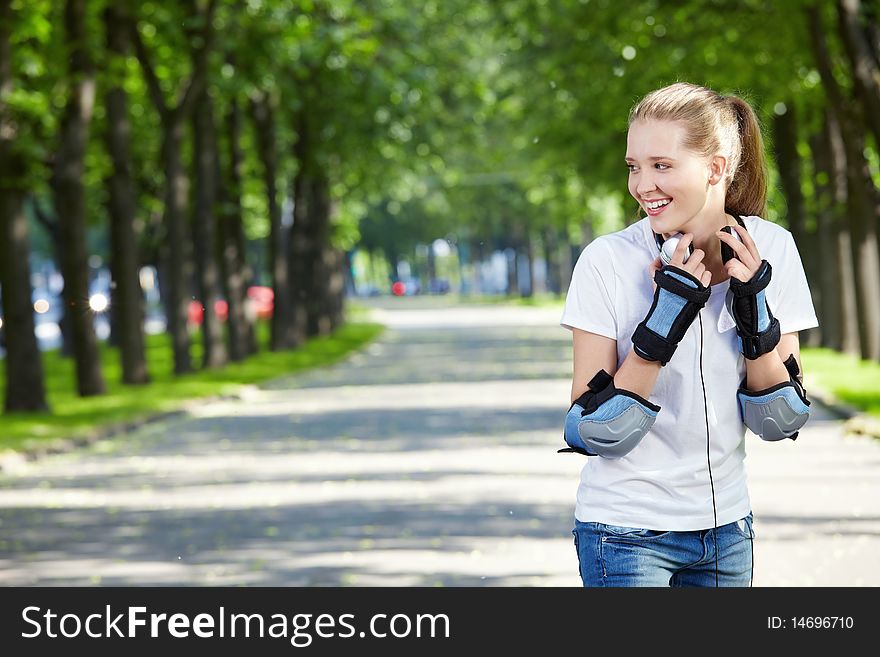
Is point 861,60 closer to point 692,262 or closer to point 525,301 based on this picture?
point 692,262

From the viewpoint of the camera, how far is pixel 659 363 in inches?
136

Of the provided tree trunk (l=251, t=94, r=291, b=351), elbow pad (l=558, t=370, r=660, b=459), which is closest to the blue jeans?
elbow pad (l=558, t=370, r=660, b=459)

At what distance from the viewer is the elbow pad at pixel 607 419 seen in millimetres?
3434

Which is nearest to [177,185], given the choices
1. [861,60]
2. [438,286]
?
[861,60]

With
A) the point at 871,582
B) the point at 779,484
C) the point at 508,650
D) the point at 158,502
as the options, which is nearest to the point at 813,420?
the point at 779,484

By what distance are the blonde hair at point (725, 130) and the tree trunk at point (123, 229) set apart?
22974mm

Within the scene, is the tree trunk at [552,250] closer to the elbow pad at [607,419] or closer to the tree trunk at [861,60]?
the tree trunk at [861,60]

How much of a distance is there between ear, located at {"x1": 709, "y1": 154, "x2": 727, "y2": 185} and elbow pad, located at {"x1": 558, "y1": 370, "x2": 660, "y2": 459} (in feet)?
1.43

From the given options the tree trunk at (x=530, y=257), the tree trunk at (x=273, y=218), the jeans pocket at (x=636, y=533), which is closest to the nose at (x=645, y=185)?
the jeans pocket at (x=636, y=533)

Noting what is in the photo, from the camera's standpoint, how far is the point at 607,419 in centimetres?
344

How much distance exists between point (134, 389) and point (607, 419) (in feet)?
74.0

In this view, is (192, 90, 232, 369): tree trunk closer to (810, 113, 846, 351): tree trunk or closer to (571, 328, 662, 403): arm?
(810, 113, 846, 351): tree trunk

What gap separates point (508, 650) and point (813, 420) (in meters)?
15.2

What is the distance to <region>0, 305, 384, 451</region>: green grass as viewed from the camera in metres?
19.0
